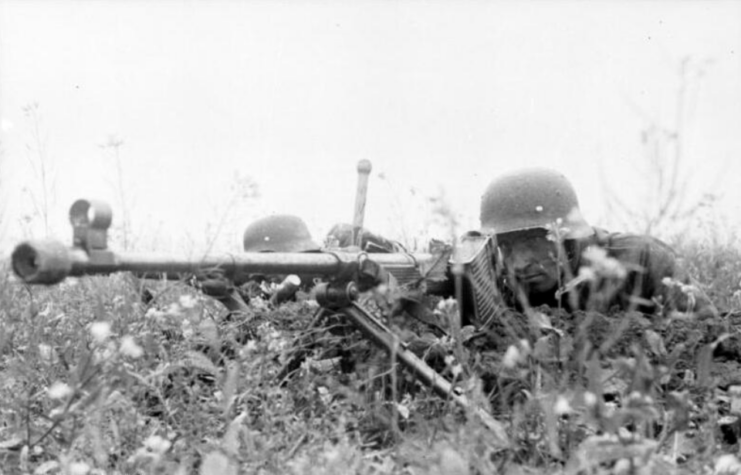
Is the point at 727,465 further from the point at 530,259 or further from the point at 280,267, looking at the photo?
the point at 530,259

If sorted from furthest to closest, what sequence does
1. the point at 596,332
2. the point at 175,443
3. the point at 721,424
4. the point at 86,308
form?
the point at 86,308 → the point at 596,332 → the point at 721,424 → the point at 175,443

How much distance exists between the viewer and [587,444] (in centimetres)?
253

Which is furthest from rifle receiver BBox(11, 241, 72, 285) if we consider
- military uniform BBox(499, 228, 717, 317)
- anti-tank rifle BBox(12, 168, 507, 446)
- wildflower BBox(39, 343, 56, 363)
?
military uniform BBox(499, 228, 717, 317)

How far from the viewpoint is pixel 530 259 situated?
228 inches

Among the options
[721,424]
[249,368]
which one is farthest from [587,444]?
[721,424]

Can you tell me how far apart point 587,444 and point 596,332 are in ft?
8.03

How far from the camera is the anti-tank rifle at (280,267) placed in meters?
2.78

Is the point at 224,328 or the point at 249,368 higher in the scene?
the point at 249,368

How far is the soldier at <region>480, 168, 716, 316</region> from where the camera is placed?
568cm

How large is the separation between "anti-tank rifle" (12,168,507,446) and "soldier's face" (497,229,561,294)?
27.2 inches

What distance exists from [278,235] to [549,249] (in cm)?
232

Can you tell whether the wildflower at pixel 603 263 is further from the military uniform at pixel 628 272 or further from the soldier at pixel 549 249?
the military uniform at pixel 628 272

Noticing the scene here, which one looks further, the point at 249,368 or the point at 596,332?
the point at 596,332

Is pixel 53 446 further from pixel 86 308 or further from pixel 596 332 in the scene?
pixel 596 332
